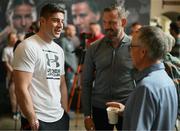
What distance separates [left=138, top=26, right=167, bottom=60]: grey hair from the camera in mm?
1297

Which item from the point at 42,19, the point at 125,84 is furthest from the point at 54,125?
the point at 42,19

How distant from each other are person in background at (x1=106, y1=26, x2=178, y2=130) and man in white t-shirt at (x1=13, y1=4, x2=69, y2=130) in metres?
0.72

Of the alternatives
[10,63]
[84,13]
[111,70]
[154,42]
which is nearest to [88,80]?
[111,70]

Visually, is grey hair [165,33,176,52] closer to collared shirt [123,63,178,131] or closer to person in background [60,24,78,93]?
collared shirt [123,63,178,131]

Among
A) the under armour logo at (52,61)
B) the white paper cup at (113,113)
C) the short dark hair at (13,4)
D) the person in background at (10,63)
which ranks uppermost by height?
the short dark hair at (13,4)

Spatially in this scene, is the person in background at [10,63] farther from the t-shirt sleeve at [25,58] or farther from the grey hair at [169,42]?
the grey hair at [169,42]

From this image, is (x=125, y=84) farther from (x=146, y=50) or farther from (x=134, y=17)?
(x=134, y=17)

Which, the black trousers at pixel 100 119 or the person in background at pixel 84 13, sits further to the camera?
the person in background at pixel 84 13

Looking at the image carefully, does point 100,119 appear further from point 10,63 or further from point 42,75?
point 10,63

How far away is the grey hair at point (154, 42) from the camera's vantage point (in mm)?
1297

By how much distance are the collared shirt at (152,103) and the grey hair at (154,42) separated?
0.05 metres

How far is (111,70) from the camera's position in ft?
6.67

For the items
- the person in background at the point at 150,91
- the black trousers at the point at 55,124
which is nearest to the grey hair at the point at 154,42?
the person in background at the point at 150,91

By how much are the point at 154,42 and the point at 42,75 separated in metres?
0.85
